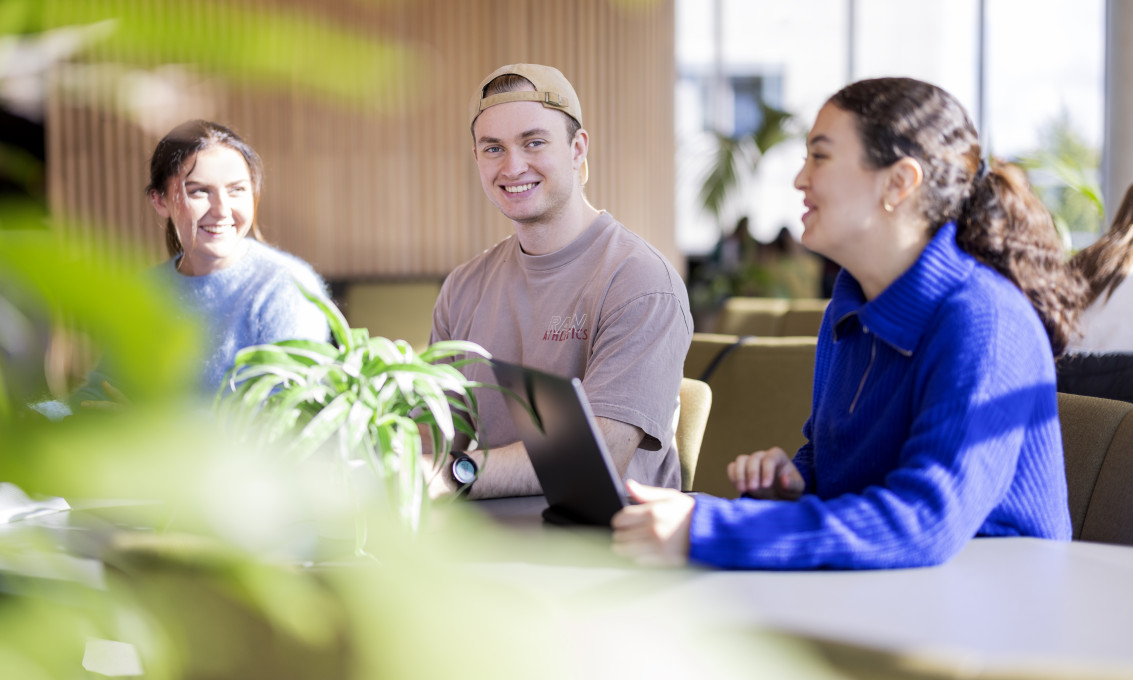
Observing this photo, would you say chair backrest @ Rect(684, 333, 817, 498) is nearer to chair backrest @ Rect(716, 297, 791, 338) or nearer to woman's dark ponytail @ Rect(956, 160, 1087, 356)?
woman's dark ponytail @ Rect(956, 160, 1087, 356)

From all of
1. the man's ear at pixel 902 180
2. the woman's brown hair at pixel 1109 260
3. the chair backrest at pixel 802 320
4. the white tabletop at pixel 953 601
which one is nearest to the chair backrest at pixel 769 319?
the chair backrest at pixel 802 320

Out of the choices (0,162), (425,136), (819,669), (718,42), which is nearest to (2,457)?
(0,162)

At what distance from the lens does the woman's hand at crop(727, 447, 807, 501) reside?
1.47 metres

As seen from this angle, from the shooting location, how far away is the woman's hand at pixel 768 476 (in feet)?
4.84

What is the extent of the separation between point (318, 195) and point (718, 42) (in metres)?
3.73

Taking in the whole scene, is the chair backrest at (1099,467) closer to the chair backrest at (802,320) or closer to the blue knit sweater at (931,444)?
the blue knit sweater at (931,444)

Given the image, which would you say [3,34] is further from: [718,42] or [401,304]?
[718,42]

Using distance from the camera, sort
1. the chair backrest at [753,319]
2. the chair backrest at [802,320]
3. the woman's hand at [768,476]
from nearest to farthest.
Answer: the woman's hand at [768,476] → the chair backrest at [802,320] → the chair backrest at [753,319]

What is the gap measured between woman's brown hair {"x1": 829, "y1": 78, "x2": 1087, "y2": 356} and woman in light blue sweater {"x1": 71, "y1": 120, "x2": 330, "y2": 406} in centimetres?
116

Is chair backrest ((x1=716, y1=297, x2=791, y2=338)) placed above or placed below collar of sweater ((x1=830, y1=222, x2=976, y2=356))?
below

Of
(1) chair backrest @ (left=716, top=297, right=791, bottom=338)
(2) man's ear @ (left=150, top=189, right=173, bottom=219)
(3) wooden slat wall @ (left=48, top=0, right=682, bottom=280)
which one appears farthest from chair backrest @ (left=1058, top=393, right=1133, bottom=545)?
(3) wooden slat wall @ (left=48, top=0, right=682, bottom=280)

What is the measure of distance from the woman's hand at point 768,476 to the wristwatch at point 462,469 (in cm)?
38

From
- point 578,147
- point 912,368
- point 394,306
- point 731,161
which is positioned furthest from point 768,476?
point 731,161

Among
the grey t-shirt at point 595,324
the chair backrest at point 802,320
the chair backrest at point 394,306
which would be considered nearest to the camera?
the grey t-shirt at point 595,324
